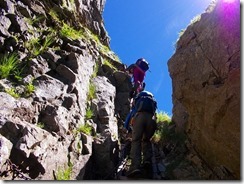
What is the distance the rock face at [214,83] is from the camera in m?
7.50

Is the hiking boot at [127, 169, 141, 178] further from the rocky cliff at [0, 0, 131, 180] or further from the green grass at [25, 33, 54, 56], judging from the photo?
Result: the green grass at [25, 33, 54, 56]

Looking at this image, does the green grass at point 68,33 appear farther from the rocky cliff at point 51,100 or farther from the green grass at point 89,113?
the green grass at point 89,113

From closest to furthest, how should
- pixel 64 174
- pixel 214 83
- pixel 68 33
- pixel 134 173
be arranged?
pixel 64 174 → pixel 214 83 → pixel 134 173 → pixel 68 33

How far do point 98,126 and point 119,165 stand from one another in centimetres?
166

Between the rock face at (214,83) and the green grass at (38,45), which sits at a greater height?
the green grass at (38,45)

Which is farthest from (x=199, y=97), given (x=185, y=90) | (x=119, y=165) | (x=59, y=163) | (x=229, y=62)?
(x=59, y=163)

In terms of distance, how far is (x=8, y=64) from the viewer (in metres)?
9.38

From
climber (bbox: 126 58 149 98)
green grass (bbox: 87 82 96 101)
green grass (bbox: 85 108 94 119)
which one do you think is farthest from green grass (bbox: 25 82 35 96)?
climber (bbox: 126 58 149 98)

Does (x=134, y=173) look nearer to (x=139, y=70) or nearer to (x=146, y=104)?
(x=146, y=104)

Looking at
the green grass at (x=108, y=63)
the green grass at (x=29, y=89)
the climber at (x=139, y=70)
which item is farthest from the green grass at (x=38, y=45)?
the climber at (x=139, y=70)

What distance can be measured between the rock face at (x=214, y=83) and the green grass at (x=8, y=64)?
15.2 feet

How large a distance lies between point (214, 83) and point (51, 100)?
13.6 feet

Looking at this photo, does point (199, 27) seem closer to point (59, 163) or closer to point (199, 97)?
point (199, 97)

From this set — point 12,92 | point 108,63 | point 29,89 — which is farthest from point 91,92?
point 108,63
